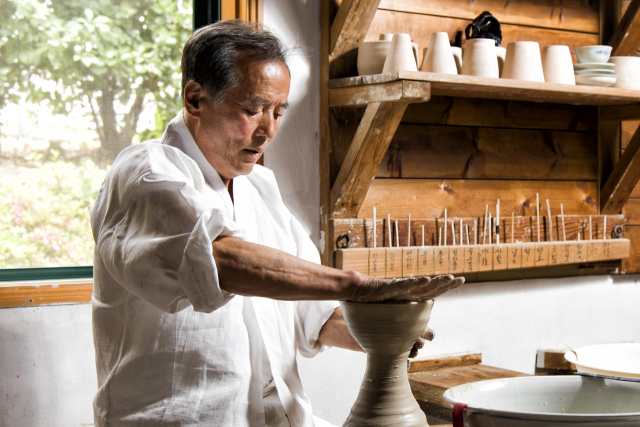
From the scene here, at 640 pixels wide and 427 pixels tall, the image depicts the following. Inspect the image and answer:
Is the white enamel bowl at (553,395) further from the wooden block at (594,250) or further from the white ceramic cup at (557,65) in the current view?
the wooden block at (594,250)

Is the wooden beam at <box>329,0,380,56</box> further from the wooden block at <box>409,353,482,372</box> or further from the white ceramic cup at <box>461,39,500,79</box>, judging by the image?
the wooden block at <box>409,353,482,372</box>

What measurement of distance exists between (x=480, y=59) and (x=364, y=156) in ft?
1.52

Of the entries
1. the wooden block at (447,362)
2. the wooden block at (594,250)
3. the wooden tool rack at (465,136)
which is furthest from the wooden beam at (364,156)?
the wooden block at (594,250)

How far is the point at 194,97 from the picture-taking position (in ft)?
4.15

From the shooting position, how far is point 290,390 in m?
1.38

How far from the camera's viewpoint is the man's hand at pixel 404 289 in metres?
0.96

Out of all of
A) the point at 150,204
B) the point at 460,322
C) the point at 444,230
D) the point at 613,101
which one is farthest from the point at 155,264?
the point at 613,101

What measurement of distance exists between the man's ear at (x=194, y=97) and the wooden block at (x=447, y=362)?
3.96ft

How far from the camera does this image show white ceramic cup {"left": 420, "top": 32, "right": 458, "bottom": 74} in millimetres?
1820

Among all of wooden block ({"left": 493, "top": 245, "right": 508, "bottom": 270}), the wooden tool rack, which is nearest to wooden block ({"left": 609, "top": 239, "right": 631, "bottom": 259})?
the wooden tool rack

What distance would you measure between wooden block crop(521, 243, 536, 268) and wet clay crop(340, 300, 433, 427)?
1178mm

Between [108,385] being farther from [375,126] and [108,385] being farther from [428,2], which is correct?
[428,2]

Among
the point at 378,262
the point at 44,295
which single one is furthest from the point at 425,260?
the point at 44,295

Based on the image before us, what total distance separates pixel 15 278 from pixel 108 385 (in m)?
0.63
